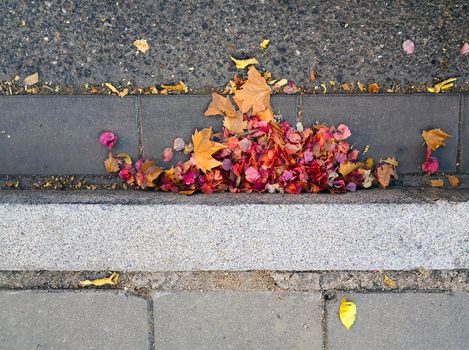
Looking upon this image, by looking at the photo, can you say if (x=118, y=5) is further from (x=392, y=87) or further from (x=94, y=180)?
(x=392, y=87)

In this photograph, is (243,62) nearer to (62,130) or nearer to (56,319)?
(62,130)

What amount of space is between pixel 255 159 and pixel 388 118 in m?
0.75

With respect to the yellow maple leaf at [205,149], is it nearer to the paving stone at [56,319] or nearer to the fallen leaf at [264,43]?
the fallen leaf at [264,43]

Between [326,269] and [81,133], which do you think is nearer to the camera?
[326,269]

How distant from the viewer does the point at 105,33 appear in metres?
2.55

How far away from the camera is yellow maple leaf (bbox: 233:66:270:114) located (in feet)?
8.27

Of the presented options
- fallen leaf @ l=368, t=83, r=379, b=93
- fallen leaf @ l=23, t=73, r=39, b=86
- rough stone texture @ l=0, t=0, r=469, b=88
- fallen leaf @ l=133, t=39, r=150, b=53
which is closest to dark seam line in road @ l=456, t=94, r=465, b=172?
rough stone texture @ l=0, t=0, r=469, b=88

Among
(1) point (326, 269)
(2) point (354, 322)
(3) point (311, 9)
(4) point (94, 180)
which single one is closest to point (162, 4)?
(3) point (311, 9)

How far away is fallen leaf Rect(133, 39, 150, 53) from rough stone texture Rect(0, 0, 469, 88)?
0.02 meters

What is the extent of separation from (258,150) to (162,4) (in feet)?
3.00

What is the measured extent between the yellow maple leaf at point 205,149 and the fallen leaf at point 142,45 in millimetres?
503

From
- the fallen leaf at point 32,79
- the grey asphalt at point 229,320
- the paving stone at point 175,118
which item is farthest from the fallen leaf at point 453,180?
the fallen leaf at point 32,79

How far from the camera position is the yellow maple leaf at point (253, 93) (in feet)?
8.27

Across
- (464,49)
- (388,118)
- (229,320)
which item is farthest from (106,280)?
(464,49)
